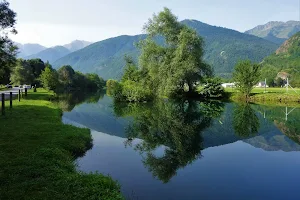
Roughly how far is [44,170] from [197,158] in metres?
11.4

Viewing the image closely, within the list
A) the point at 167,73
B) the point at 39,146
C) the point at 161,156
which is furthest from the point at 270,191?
the point at 167,73

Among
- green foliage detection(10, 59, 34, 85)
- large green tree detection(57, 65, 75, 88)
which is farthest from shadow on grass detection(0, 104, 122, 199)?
large green tree detection(57, 65, 75, 88)

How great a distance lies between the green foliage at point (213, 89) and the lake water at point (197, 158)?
110 ft

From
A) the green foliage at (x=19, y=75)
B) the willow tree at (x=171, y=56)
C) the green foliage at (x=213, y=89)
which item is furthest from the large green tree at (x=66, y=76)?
the green foliage at (x=213, y=89)

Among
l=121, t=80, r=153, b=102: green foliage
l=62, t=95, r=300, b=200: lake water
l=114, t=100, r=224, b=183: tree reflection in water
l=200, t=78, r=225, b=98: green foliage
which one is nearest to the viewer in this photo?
l=62, t=95, r=300, b=200: lake water

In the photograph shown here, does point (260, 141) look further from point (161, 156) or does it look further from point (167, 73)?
point (167, 73)

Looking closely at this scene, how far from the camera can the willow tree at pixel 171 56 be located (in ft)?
210

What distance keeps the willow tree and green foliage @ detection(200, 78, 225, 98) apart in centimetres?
298

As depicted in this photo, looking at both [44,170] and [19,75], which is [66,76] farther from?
[44,170]

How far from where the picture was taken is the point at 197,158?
21.8 meters

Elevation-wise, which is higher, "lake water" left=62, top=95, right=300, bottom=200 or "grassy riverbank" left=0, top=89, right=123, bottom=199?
"grassy riverbank" left=0, top=89, right=123, bottom=199

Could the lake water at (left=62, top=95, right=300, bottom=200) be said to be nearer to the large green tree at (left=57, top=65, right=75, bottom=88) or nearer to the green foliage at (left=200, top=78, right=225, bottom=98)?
the green foliage at (left=200, top=78, right=225, bottom=98)

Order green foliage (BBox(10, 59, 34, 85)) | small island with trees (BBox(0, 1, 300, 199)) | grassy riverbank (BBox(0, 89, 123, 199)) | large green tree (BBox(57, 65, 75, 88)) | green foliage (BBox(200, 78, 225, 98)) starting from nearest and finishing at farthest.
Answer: grassy riverbank (BBox(0, 89, 123, 199))
small island with trees (BBox(0, 1, 300, 199))
green foliage (BBox(200, 78, 225, 98))
green foliage (BBox(10, 59, 34, 85))
large green tree (BBox(57, 65, 75, 88))

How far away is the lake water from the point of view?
15.5 metres
